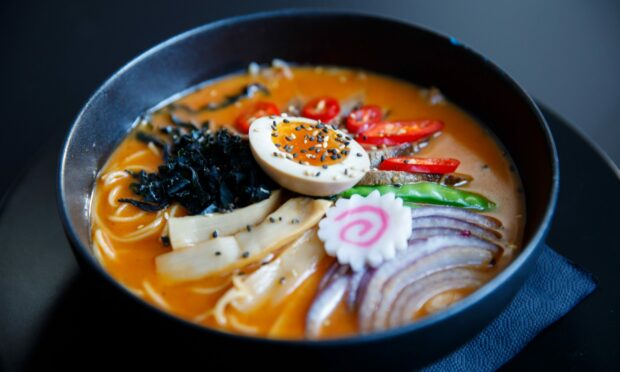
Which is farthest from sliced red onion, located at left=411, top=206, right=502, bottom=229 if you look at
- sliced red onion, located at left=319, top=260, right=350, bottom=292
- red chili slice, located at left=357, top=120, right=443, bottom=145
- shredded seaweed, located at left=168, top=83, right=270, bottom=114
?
shredded seaweed, located at left=168, top=83, right=270, bottom=114

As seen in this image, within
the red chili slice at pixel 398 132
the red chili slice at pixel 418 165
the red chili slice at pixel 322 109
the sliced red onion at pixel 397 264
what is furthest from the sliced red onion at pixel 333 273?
the red chili slice at pixel 322 109

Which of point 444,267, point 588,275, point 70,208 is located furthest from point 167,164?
point 588,275

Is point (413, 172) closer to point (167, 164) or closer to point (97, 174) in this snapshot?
point (167, 164)

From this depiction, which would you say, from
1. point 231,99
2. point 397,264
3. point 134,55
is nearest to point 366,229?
point 397,264

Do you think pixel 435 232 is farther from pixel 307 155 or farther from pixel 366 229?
pixel 307 155

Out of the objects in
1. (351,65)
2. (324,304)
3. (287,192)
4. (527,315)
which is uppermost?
(351,65)

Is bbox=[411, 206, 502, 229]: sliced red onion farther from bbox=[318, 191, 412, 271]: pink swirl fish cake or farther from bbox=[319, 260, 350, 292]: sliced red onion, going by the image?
bbox=[319, 260, 350, 292]: sliced red onion
